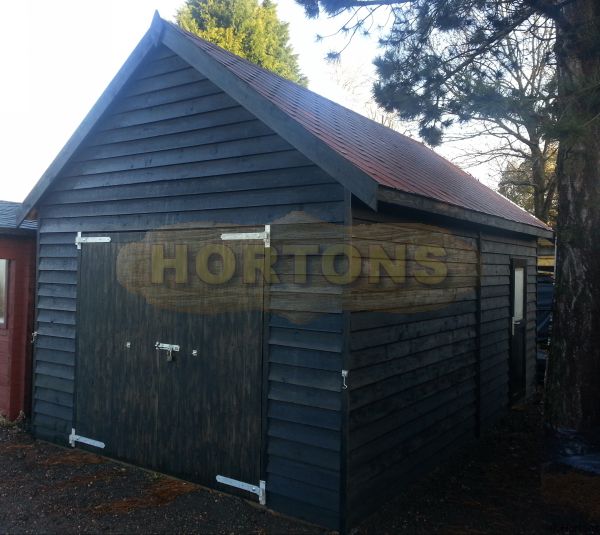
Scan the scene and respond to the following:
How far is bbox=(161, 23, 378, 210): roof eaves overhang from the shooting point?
4098mm

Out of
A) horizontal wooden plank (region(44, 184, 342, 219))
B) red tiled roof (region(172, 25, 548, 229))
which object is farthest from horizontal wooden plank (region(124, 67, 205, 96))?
horizontal wooden plank (region(44, 184, 342, 219))

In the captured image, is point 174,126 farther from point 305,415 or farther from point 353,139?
point 305,415

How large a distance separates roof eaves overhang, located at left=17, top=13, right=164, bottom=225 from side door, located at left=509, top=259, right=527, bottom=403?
5.97 metres

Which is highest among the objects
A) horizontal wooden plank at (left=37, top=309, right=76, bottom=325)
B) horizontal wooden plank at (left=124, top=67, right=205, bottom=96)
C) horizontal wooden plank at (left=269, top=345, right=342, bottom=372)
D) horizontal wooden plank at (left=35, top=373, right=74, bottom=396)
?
horizontal wooden plank at (left=124, top=67, right=205, bottom=96)

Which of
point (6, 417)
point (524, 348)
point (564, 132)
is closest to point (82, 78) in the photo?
point (6, 417)

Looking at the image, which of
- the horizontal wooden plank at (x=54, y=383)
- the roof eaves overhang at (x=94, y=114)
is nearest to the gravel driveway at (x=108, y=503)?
the horizontal wooden plank at (x=54, y=383)

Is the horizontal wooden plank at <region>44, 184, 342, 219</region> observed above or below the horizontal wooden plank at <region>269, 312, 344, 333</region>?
above

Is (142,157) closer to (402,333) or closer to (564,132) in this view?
(402,333)

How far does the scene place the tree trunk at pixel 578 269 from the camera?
206 inches

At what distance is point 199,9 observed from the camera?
2239 centimetres

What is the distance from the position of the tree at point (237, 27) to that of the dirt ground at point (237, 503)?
1945 centimetres

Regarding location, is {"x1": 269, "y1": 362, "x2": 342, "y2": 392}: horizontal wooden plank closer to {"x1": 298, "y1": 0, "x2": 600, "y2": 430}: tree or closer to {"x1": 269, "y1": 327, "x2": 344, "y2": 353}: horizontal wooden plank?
{"x1": 269, "y1": 327, "x2": 344, "y2": 353}: horizontal wooden plank

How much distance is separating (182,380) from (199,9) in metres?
21.0

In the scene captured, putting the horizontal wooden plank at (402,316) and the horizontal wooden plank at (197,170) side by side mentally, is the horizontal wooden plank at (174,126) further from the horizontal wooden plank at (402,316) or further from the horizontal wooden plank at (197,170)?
the horizontal wooden plank at (402,316)
